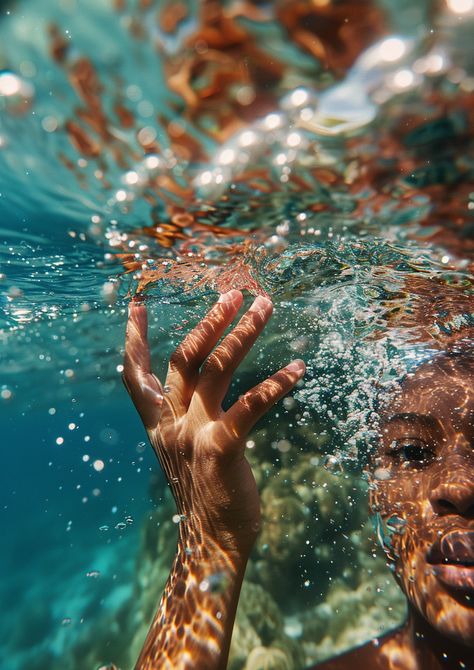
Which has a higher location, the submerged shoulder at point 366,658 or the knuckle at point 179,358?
the knuckle at point 179,358

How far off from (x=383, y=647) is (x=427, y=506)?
5.63ft

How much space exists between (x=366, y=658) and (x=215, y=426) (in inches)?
131

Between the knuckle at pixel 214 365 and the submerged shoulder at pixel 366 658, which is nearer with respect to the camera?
the knuckle at pixel 214 365

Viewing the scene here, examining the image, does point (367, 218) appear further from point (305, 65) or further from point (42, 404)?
point (42, 404)

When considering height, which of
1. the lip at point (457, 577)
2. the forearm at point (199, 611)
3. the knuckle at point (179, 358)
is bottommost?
the lip at point (457, 577)

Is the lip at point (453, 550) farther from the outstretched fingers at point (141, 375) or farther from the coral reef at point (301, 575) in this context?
the coral reef at point (301, 575)

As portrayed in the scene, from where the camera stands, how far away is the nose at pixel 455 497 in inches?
117

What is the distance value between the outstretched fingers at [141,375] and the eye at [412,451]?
2.72m

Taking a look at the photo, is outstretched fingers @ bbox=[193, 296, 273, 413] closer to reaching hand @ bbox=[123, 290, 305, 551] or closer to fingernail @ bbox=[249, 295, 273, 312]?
reaching hand @ bbox=[123, 290, 305, 551]

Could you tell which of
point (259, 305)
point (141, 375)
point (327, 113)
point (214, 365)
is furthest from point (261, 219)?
point (214, 365)

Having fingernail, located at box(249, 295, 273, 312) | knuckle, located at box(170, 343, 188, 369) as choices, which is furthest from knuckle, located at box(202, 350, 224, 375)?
fingernail, located at box(249, 295, 273, 312)

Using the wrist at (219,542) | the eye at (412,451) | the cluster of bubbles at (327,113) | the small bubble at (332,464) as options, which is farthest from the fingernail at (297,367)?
the small bubble at (332,464)

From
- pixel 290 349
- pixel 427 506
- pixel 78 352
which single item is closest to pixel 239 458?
pixel 427 506

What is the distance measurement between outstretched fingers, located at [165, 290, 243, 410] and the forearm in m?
0.94
